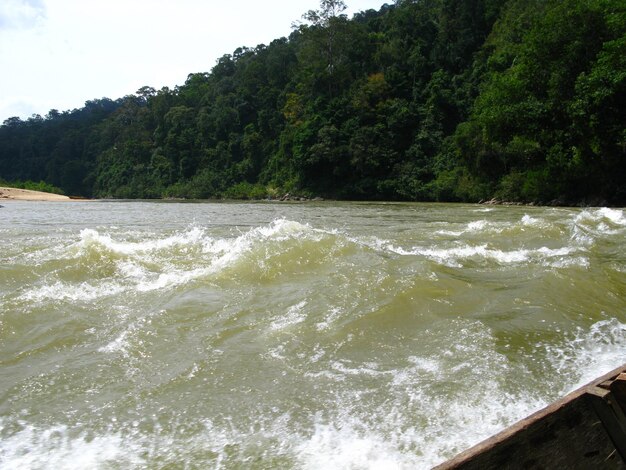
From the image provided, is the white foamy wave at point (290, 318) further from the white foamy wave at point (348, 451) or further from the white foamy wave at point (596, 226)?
the white foamy wave at point (596, 226)

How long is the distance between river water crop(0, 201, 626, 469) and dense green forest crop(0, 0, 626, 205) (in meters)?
15.7

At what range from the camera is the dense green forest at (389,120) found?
19.5 m

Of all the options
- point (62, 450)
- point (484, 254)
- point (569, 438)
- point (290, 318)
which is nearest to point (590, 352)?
point (569, 438)

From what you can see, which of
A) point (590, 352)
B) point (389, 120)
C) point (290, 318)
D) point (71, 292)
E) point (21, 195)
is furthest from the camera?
point (389, 120)

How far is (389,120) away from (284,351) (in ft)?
122

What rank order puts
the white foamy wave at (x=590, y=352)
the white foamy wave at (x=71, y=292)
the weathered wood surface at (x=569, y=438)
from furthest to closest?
the white foamy wave at (x=71, y=292) → the white foamy wave at (x=590, y=352) → the weathered wood surface at (x=569, y=438)

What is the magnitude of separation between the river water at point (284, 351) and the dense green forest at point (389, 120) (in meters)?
15.7

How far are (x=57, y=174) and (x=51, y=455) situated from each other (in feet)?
275

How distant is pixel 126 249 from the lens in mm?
6484

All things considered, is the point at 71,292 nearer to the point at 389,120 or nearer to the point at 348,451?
the point at 348,451

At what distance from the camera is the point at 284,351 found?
11.0ft

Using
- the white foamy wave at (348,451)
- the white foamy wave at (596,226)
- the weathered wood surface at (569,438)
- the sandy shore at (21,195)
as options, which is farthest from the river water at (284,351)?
the sandy shore at (21,195)

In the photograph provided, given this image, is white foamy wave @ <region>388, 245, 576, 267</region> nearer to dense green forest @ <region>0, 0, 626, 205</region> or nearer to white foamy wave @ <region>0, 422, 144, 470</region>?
white foamy wave @ <region>0, 422, 144, 470</region>

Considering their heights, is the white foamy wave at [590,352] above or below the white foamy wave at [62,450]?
above
